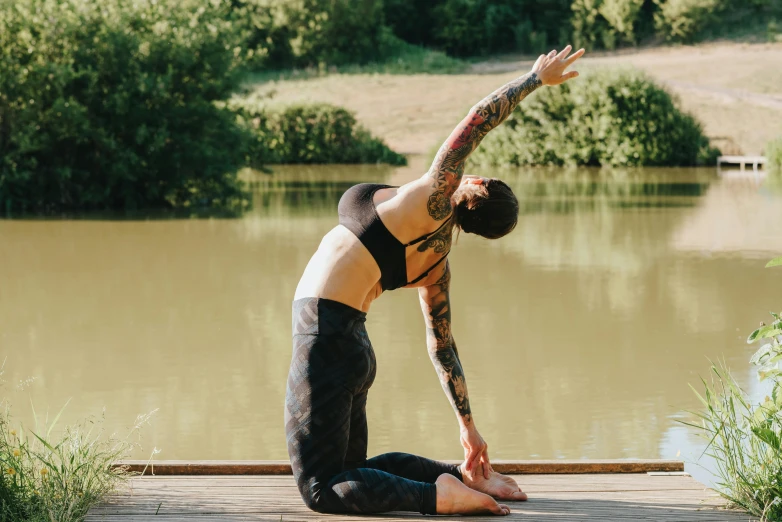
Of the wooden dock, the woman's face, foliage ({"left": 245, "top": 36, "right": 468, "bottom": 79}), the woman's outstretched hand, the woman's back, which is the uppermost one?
the woman's outstretched hand

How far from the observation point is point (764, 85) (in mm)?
40594

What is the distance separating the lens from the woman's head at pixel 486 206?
3627mm

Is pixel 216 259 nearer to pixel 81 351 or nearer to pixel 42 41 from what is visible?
pixel 81 351

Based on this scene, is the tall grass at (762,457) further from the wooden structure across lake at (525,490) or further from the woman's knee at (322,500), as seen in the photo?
the woman's knee at (322,500)

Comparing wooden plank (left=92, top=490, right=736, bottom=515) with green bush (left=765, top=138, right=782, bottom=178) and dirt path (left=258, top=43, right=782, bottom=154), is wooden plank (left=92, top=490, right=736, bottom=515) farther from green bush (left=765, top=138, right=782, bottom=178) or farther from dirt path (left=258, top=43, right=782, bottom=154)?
dirt path (left=258, top=43, right=782, bottom=154)

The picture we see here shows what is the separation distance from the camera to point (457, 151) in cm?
362

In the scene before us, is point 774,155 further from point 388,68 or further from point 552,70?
point 552,70

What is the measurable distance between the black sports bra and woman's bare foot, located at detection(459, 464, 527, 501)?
2.35 feet

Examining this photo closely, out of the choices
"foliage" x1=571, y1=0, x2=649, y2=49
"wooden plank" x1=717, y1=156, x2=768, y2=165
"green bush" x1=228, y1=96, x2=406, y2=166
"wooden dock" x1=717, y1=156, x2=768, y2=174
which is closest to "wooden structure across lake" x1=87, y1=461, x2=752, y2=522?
"wooden dock" x1=717, y1=156, x2=768, y2=174

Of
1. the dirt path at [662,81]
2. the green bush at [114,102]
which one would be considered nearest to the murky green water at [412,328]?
the green bush at [114,102]

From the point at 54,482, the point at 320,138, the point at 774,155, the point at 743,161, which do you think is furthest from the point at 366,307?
the point at 320,138

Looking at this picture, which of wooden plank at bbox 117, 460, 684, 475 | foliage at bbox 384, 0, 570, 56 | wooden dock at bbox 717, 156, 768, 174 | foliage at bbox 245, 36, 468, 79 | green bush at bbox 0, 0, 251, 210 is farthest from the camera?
foliage at bbox 384, 0, 570, 56

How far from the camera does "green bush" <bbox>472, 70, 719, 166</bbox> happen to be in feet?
99.7

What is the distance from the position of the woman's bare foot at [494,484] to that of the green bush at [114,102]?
15297 millimetres
